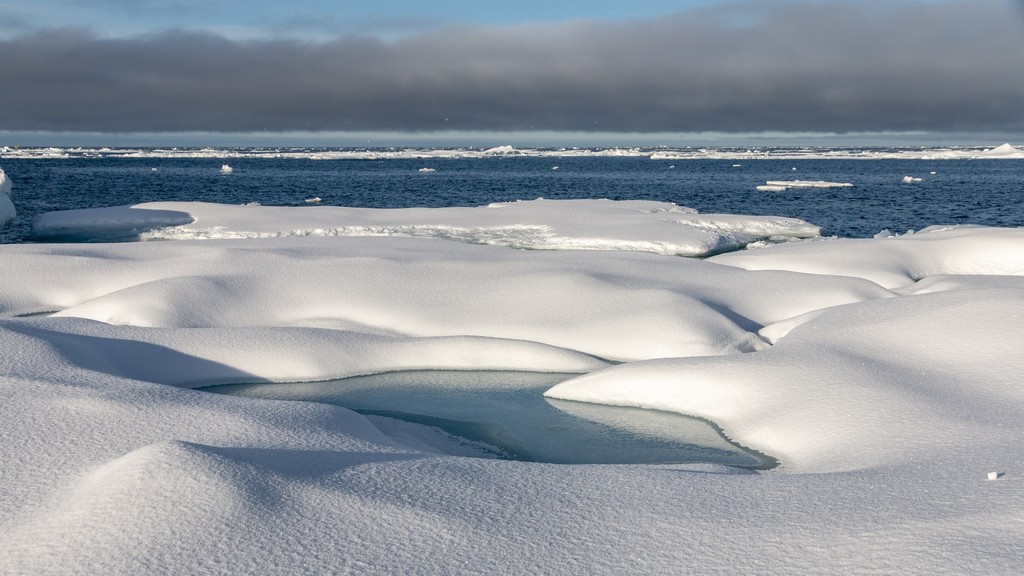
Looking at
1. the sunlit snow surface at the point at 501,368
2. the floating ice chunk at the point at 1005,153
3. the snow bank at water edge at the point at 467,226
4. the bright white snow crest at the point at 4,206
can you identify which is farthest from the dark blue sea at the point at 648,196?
the floating ice chunk at the point at 1005,153

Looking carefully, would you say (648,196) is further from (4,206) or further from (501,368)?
(501,368)

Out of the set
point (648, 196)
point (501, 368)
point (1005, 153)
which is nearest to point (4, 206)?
point (501, 368)

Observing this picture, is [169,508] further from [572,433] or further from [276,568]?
[572,433]

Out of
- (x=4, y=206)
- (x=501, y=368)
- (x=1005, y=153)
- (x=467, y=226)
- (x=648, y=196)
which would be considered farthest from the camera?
(x=1005, y=153)

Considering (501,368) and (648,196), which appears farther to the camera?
(648,196)

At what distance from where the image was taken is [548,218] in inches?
974

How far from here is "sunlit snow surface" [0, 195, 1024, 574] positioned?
3922 mm

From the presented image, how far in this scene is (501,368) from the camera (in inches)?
402

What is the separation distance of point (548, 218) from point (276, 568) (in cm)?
2146

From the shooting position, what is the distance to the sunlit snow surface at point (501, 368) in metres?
3.92

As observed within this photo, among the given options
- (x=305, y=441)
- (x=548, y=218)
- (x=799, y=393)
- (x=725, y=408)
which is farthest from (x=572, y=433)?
(x=548, y=218)

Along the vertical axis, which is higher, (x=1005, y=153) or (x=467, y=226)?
(x=1005, y=153)

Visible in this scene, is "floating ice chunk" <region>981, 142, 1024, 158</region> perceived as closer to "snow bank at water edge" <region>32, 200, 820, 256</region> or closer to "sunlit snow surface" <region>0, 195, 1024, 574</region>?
"snow bank at water edge" <region>32, 200, 820, 256</region>

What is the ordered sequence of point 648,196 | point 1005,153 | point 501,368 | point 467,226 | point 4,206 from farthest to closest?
point 1005,153 → point 648,196 → point 4,206 → point 467,226 → point 501,368
